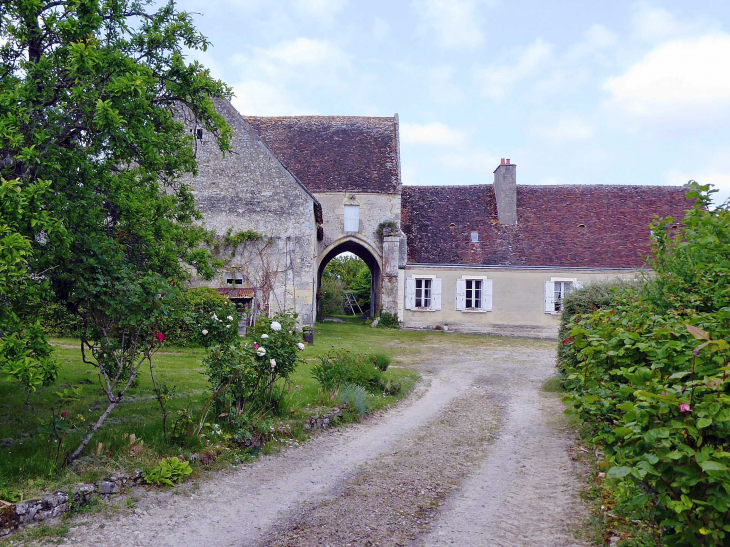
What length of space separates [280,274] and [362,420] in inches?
457

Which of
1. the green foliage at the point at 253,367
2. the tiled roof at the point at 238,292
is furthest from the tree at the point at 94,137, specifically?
the tiled roof at the point at 238,292

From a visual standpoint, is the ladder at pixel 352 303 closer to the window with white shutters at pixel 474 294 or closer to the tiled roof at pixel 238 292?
the window with white shutters at pixel 474 294

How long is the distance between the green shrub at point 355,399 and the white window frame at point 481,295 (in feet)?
52.4

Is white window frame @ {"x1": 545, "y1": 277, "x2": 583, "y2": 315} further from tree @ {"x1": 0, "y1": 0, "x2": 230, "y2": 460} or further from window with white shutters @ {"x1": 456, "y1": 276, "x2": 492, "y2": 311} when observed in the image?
tree @ {"x1": 0, "y1": 0, "x2": 230, "y2": 460}

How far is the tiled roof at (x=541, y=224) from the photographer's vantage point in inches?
986

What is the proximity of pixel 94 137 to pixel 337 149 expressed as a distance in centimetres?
2135

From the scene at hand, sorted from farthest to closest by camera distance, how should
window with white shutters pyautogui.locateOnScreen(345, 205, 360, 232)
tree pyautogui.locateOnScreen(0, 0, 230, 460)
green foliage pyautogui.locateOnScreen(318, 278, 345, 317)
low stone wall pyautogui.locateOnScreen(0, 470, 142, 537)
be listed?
green foliage pyautogui.locateOnScreen(318, 278, 345, 317) < window with white shutters pyautogui.locateOnScreen(345, 205, 360, 232) < tree pyautogui.locateOnScreen(0, 0, 230, 460) < low stone wall pyautogui.locateOnScreen(0, 470, 142, 537)

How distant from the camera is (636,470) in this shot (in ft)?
9.45

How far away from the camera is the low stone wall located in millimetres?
4590

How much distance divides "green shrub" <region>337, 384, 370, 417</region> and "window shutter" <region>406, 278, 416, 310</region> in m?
15.6

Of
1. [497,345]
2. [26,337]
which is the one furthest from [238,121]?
[26,337]

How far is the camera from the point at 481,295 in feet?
81.9

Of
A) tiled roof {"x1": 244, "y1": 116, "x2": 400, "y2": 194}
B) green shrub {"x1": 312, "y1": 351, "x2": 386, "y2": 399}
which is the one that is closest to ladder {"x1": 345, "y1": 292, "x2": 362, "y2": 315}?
tiled roof {"x1": 244, "y1": 116, "x2": 400, "y2": 194}

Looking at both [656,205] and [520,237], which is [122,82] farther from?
[656,205]
